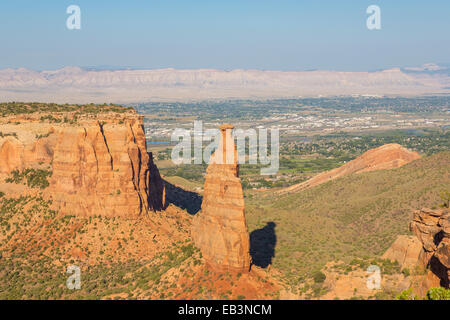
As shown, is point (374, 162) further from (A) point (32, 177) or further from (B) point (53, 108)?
(A) point (32, 177)

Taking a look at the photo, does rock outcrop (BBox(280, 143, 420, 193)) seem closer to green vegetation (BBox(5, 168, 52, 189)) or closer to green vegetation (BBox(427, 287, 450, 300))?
green vegetation (BBox(5, 168, 52, 189))

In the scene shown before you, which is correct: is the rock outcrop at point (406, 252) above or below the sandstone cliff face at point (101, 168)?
below

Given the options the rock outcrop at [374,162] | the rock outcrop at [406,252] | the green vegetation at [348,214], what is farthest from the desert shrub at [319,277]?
the rock outcrop at [374,162]

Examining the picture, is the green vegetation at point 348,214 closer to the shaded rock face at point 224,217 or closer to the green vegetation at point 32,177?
the shaded rock face at point 224,217

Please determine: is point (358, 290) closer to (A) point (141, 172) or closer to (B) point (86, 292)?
(B) point (86, 292)
